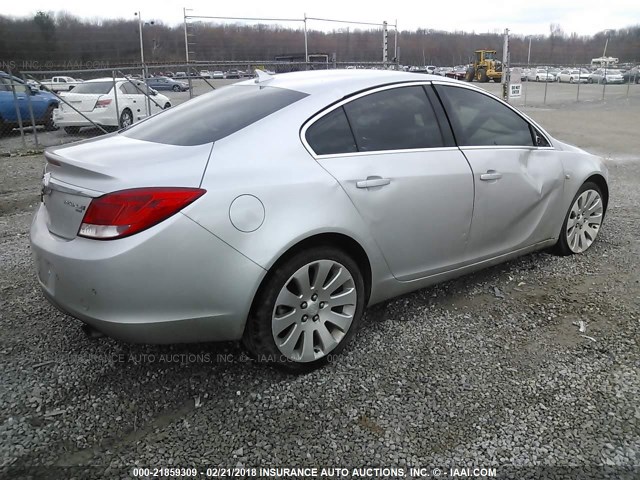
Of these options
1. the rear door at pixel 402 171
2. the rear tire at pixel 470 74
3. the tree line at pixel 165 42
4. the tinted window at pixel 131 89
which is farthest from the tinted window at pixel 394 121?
the rear tire at pixel 470 74

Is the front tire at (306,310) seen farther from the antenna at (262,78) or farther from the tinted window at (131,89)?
the tinted window at (131,89)

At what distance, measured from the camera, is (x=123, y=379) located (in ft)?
9.21

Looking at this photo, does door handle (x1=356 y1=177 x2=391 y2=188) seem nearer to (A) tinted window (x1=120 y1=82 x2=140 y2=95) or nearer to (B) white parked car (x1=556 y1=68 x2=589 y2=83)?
(A) tinted window (x1=120 y1=82 x2=140 y2=95)

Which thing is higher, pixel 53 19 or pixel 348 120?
pixel 53 19

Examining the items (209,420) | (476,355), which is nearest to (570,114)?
(476,355)

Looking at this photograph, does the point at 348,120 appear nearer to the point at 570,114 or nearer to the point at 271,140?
the point at 271,140

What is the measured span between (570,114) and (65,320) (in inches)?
775

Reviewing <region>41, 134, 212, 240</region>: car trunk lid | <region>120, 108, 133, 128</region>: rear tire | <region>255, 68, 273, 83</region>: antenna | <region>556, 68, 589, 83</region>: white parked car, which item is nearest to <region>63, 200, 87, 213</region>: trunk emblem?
<region>41, 134, 212, 240</region>: car trunk lid

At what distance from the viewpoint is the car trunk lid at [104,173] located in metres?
2.39

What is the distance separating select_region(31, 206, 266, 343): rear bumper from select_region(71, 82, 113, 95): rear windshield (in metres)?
11.5

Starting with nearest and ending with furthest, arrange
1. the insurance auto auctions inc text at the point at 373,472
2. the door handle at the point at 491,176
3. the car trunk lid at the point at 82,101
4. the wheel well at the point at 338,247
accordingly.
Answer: the insurance auto auctions inc text at the point at 373,472
the wheel well at the point at 338,247
the door handle at the point at 491,176
the car trunk lid at the point at 82,101

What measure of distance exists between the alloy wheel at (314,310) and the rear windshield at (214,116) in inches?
33.2

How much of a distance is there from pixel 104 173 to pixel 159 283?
1.88 ft

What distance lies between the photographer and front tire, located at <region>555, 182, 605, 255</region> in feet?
14.4
